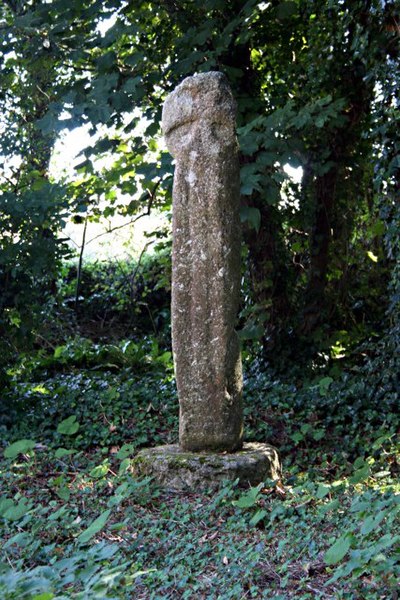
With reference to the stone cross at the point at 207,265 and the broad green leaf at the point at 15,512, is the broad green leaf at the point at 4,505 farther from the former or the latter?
the stone cross at the point at 207,265

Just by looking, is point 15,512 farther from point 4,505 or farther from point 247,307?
point 247,307

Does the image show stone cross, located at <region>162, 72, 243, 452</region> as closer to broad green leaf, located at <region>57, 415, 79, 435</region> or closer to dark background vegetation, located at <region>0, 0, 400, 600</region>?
dark background vegetation, located at <region>0, 0, 400, 600</region>

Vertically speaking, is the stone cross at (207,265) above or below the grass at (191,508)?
above

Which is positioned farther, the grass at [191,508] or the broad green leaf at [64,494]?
the broad green leaf at [64,494]

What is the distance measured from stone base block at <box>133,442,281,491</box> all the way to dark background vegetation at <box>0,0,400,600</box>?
129 millimetres

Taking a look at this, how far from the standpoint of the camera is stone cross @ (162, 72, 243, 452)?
20.1 feet

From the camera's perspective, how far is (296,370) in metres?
9.55

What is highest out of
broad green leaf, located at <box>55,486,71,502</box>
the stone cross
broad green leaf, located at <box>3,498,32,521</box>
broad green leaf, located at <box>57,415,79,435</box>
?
the stone cross

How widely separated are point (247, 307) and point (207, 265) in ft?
12.6

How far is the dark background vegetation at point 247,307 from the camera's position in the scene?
4867 millimetres

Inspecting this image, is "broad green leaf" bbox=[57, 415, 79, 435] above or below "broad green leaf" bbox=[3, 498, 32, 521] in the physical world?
above

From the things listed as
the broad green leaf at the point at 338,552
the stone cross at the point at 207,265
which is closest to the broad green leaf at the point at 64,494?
the stone cross at the point at 207,265

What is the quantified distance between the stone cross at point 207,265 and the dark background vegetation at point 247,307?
0.66m

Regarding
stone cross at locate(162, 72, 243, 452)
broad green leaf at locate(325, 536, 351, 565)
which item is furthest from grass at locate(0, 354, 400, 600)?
stone cross at locate(162, 72, 243, 452)
